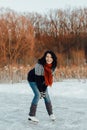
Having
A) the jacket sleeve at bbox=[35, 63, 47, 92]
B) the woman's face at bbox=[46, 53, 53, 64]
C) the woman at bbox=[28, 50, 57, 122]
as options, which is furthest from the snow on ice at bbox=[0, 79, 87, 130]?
the woman's face at bbox=[46, 53, 53, 64]

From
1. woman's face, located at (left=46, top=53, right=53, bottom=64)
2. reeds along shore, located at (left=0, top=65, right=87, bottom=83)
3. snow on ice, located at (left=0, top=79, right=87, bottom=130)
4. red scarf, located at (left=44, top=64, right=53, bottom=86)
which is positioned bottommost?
reeds along shore, located at (left=0, top=65, right=87, bottom=83)

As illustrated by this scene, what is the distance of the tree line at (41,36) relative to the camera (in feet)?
109

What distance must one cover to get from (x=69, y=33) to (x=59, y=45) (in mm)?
3645

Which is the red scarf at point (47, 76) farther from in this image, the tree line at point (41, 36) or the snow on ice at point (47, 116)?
the tree line at point (41, 36)

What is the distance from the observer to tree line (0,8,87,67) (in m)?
33.2

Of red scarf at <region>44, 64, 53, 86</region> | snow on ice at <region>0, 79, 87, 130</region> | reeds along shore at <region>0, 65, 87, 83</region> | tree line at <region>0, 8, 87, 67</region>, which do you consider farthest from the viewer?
tree line at <region>0, 8, 87, 67</region>

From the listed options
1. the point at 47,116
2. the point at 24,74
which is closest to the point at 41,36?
the point at 24,74

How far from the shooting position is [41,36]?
4647 centimetres

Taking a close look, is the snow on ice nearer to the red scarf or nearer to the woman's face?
the red scarf

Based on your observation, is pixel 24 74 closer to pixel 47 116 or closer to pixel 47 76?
pixel 47 116

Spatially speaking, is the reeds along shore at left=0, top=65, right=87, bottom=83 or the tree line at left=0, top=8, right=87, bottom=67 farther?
the tree line at left=0, top=8, right=87, bottom=67

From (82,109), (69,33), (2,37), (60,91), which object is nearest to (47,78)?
(82,109)

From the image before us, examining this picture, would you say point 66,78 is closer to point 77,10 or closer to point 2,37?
point 2,37

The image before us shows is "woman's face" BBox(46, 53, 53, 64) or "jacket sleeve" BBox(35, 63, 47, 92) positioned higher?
"woman's face" BBox(46, 53, 53, 64)
